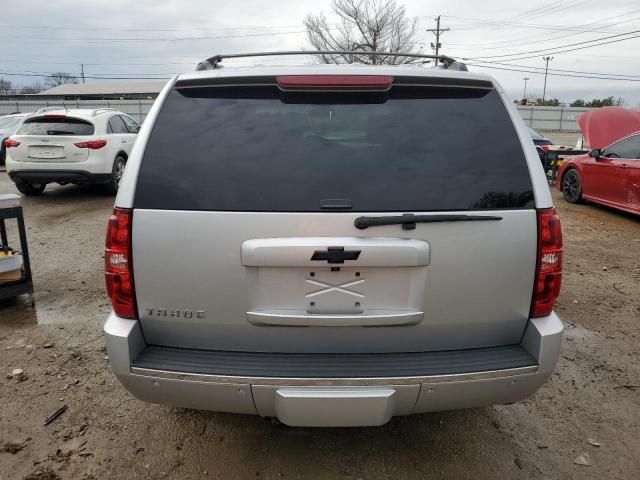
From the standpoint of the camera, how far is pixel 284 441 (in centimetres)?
281

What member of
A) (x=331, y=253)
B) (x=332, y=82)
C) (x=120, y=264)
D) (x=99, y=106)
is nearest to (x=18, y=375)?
(x=120, y=264)

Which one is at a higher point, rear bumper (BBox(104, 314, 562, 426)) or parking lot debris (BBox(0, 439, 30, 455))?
rear bumper (BBox(104, 314, 562, 426))

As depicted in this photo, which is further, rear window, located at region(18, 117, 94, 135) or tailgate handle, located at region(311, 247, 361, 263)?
rear window, located at region(18, 117, 94, 135)

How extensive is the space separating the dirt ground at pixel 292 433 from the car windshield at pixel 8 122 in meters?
16.1

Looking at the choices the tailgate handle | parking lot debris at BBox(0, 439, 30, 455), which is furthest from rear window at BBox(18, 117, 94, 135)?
the tailgate handle

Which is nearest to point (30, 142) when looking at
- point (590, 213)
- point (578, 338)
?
point (578, 338)

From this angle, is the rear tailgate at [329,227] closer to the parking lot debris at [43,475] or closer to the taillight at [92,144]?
the parking lot debris at [43,475]

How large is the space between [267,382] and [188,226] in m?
0.74

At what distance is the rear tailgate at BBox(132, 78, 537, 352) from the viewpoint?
210 centimetres

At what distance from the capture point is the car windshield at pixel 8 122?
56.9 ft

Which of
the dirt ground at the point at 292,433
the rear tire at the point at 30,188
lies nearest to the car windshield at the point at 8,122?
the rear tire at the point at 30,188

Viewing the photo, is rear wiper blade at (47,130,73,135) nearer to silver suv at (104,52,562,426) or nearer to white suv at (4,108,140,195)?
white suv at (4,108,140,195)

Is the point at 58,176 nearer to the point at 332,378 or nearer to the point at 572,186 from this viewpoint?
the point at 332,378

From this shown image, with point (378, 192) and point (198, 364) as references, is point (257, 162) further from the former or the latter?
point (198, 364)
